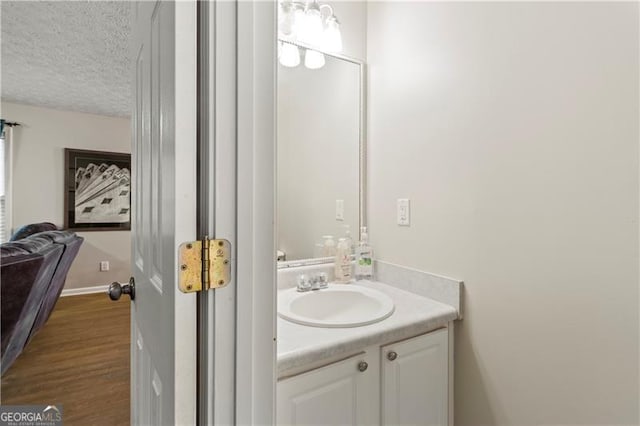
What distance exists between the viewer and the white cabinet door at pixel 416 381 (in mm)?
1016

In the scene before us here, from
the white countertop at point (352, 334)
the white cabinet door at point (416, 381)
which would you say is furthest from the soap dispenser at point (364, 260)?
the white cabinet door at point (416, 381)

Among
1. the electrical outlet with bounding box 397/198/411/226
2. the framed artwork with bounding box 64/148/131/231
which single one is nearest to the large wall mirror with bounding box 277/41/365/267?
the electrical outlet with bounding box 397/198/411/226

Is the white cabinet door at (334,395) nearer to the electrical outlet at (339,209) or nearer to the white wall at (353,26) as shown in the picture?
the electrical outlet at (339,209)

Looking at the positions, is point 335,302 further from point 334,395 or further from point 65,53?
point 65,53

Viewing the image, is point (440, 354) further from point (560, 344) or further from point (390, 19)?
point (390, 19)

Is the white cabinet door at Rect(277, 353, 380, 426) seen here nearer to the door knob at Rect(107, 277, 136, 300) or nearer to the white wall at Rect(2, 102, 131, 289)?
the door knob at Rect(107, 277, 136, 300)

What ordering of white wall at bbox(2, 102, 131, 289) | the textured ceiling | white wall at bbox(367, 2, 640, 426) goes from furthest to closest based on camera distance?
white wall at bbox(2, 102, 131, 289)
the textured ceiling
white wall at bbox(367, 2, 640, 426)

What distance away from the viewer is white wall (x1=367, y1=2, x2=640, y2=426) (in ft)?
2.68

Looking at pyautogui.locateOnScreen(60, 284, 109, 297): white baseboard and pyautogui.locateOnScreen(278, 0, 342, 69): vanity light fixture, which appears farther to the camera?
pyautogui.locateOnScreen(60, 284, 109, 297): white baseboard

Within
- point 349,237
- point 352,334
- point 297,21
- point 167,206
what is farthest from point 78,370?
point 297,21

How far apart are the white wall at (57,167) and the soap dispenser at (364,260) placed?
3.75 m

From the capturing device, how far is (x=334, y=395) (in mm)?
909

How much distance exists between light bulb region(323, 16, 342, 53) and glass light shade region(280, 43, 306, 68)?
0.49 feet

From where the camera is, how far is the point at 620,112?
31.6 inches
